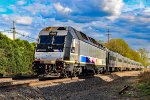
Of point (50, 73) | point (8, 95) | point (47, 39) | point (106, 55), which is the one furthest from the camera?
point (106, 55)

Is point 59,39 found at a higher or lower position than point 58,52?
higher

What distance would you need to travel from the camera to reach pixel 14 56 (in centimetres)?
3266

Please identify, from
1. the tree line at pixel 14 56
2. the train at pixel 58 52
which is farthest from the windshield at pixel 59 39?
the tree line at pixel 14 56

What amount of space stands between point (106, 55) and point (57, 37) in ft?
57.8

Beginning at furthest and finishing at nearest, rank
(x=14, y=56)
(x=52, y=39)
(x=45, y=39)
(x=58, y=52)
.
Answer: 1. (x=14, y=56)
2. (x=45, y=39)
3. (x=52, y=39)
4. (x=58, y=52)

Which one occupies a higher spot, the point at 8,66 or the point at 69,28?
the point at 69,28

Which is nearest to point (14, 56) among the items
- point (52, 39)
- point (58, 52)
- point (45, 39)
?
point (45, 39)

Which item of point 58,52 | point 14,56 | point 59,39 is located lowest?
point 58,52

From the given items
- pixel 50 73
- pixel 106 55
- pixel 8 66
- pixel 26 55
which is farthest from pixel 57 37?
pixel 106 55

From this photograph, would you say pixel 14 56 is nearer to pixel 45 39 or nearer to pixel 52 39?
pixel 45 39

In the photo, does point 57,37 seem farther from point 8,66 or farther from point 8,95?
point 8,95

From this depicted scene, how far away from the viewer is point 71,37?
24125 mm

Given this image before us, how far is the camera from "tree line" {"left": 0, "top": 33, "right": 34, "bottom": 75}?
31.0 metres

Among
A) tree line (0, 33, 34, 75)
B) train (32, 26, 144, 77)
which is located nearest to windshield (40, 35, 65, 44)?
train (32, 26, 144, 77)
